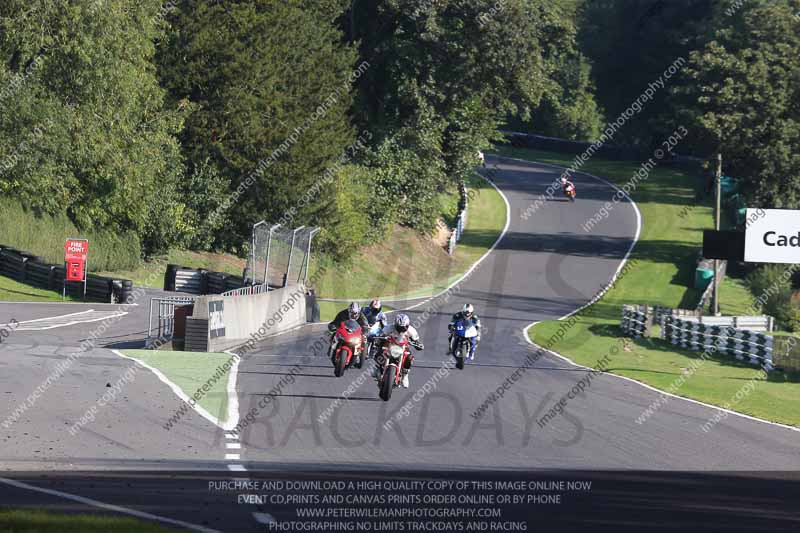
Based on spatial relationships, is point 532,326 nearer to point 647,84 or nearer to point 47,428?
point 47,428

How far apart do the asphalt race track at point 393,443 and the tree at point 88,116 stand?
15792 millimetres

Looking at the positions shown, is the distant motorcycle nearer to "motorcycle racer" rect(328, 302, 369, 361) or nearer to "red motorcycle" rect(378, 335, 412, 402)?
"motorcycle racer" rect(328, 302, 369, 361)

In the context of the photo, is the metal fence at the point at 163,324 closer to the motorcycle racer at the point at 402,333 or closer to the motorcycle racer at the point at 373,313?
the motorcycle racer at the point at 373,313

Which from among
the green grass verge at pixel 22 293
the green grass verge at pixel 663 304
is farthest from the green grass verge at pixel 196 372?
the green grass verge at pixel 22 293

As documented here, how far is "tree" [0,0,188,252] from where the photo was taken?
3975 centimetres

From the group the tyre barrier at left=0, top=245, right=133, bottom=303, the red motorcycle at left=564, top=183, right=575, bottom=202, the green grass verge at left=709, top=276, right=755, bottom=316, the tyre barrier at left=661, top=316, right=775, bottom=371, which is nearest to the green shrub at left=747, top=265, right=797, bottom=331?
the green grass verge at left=709, top=276, right=755, bottom=316

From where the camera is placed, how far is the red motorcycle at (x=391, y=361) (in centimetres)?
1752

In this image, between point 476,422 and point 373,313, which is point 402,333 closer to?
point 476,422

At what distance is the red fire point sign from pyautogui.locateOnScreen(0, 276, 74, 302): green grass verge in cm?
117

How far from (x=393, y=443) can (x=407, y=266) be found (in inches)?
1701

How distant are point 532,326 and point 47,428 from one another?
26.7 metres

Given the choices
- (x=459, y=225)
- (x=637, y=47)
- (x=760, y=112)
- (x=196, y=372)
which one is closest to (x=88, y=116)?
(x=196, y=372)

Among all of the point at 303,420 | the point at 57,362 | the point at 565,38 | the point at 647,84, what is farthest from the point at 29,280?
the point at 647,84

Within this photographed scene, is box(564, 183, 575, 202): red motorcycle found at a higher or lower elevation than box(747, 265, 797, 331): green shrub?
higher
